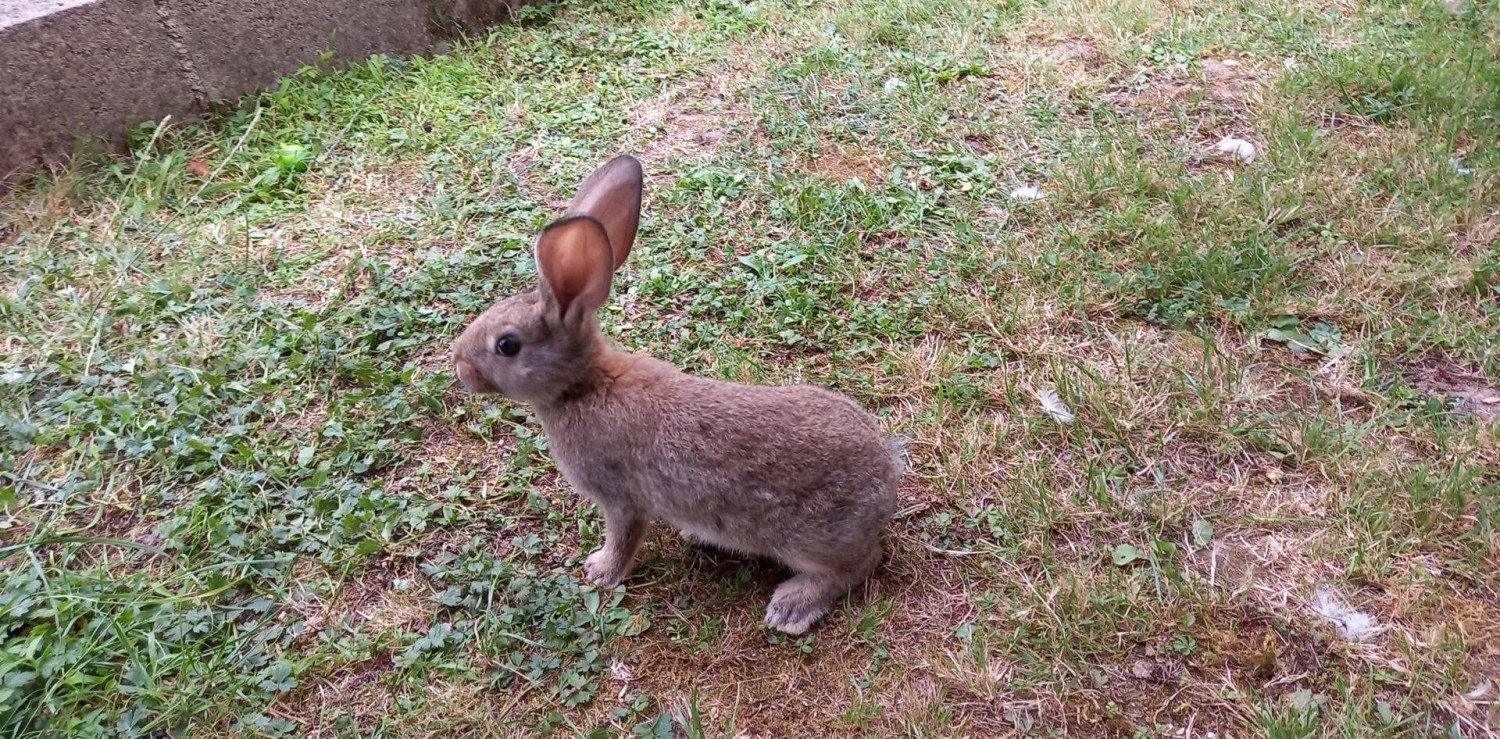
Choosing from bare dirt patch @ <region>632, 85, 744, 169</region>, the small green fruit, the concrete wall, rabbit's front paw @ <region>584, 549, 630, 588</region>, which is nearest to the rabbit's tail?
rabbit's front paw @ <region>584, 549, 630, 588</region>

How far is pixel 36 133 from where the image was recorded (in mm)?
4617

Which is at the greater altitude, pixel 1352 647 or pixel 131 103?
pixel 131 103

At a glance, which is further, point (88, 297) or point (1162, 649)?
point (88, 297)

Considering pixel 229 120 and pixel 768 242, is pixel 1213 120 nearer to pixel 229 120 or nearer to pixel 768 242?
pixel 768 242

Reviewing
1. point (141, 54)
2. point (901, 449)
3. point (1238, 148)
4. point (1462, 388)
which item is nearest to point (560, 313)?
point (901, 449)

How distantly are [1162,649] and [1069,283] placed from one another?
5.82 ft

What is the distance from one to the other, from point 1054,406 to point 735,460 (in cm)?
143

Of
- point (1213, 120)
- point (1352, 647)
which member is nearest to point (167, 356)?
point (1352, 647)

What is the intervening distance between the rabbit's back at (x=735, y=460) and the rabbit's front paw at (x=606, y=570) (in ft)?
0.75

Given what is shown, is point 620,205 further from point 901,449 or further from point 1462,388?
point 1462,388

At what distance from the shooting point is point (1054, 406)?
3514 mm

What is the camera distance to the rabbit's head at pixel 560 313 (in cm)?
272

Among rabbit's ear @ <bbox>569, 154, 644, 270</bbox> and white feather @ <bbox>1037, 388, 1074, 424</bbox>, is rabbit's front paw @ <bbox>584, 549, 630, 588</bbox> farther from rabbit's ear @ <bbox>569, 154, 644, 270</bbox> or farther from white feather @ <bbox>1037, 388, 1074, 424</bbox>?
white feather @ <bbox>1037, 388, 1074, 424</bbox>

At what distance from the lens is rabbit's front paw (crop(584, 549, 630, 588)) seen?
3045 millimetres
